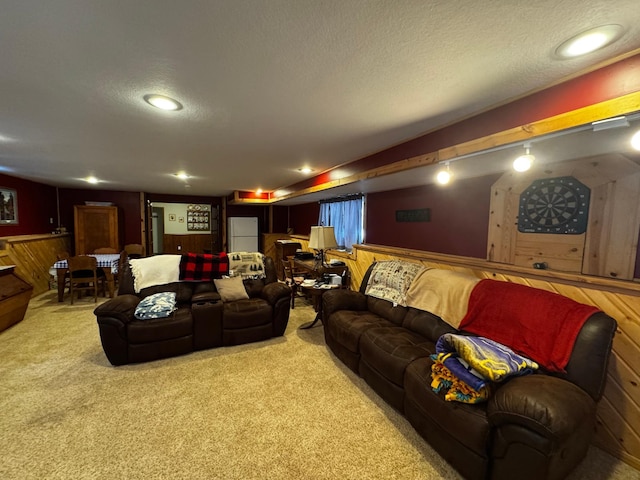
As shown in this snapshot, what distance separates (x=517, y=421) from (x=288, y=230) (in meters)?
6.86

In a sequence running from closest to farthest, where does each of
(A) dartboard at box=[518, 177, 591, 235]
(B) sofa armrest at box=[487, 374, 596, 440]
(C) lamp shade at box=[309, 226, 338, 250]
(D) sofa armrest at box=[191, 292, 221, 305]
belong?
(B) sofa armrest at box=[487, 374, 596, 440] → (A) dartboard at box=[518, 177, 591, 235] → (D) sofa armrest at box=[191, 292, 221, 305] → (C) lamp shade at box=[309, 226, 338, 250]

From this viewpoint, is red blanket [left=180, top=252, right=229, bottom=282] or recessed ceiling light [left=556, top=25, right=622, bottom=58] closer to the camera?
recessed ceiling light [left=556, top=25, right=622, bottom=58]

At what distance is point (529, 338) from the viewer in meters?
1.82

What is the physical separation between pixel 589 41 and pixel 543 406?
1.71 metres

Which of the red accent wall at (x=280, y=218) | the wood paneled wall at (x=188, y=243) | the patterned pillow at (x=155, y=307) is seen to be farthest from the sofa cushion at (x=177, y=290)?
the wood paneled wall at (x=188, y=243)

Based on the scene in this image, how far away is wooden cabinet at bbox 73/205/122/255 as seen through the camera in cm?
623

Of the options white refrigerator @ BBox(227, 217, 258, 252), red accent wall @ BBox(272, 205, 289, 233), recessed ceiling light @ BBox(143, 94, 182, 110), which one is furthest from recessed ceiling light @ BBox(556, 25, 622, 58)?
white refrigerator @ BBox(227, 217, 258, 252)

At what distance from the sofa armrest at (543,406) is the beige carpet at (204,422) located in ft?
1.84

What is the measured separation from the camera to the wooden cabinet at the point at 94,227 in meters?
6.23

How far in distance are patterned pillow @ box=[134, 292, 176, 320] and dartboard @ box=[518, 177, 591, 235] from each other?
3.68 meters

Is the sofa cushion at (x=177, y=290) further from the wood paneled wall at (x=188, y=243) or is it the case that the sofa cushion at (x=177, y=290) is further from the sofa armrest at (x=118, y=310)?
the wood paneled wall at (x=188, y=243)

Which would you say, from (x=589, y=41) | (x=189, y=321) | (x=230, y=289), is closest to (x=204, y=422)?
(x=189, y=321)

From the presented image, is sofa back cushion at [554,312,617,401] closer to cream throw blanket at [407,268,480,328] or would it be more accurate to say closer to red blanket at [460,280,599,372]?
red blanket at [460,280,599,372]

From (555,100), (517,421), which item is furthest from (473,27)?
(517,421)
